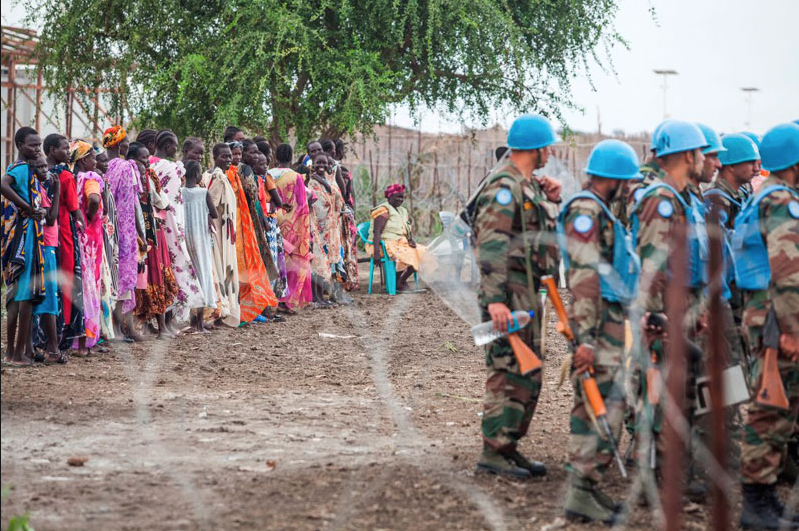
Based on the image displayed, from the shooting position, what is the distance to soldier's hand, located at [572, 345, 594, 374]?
15.3 feet

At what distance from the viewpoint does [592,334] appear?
4699mm

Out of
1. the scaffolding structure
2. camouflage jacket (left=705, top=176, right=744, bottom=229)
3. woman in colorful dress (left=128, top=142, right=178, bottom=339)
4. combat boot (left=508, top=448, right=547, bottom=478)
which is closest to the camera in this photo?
combat boot (left=508, top=448, right=547, bottom=478)

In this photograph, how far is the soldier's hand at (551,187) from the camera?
5.42 metres

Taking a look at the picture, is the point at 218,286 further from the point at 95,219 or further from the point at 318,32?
the point at 318,32

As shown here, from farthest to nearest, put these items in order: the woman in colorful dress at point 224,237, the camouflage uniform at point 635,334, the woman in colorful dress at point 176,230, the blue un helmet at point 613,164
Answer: the woman in colorful dress at point 224,237
the woman in colorful dress at point 176,230
the camouflage uniform at point 635,334
the blue un helmet at point 613,164

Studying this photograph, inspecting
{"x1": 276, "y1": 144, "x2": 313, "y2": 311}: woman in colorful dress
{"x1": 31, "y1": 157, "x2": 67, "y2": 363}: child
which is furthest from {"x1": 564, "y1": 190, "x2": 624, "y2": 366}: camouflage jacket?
{"x1": 276, "y1": 144, "x2": 313, "y2": 311}: woman in colorful dress

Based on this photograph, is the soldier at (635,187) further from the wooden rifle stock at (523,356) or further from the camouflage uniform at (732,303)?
the wooden rifle stock at (523,356)

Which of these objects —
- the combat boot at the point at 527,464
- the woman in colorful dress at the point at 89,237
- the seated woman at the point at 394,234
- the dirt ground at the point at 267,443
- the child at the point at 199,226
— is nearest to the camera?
the dirt ground at the point at 267,443

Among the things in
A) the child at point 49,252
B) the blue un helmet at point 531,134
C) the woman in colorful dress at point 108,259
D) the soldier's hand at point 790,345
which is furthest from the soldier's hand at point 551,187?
the woman in colorful dress at point 108,259

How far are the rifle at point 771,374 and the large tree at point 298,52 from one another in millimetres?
10374

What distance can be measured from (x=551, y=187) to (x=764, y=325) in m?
1.21

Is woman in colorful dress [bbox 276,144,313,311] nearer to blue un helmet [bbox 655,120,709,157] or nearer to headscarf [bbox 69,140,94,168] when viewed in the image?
headscarf [bbox 69,140,94,168]

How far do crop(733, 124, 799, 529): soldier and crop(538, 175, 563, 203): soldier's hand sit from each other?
0.92m

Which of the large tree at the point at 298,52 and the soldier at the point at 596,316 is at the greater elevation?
the large tree at the point at 298,52
